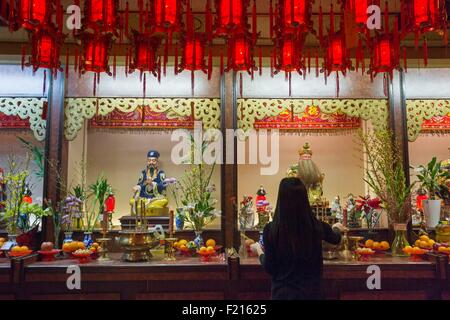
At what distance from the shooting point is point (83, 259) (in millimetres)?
2650

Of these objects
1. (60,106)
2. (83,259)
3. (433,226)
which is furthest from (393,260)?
(60,106)

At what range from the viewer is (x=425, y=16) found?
219 centimetres

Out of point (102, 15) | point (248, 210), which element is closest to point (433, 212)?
point (248, 210)

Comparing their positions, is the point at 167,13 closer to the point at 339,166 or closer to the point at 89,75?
the point at 89,75

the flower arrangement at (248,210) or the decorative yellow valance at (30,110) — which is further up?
the decorative yellow valance at (30,110)

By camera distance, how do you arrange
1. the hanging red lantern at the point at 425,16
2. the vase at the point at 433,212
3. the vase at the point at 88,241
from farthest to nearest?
the vase at the point at 433,212, the vase at the point at 88,241, the hanging red lantern at the point at 425,16

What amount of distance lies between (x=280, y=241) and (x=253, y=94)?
230 cm

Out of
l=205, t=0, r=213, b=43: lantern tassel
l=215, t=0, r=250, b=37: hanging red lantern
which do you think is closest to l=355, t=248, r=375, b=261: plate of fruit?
l=215, t=0, r=250, b=37: hanging red lantern

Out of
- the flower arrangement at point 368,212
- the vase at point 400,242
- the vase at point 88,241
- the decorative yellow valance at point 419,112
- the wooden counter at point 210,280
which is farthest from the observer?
the decorative yellow valance at point 419,112

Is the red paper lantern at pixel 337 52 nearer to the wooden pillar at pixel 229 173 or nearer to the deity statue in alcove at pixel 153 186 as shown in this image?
the wooden pillar at pixel 229 173

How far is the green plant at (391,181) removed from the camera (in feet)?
9.75

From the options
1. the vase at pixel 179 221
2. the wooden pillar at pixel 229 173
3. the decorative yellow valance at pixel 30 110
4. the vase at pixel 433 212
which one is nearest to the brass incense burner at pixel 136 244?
the vase at pixel 179 221

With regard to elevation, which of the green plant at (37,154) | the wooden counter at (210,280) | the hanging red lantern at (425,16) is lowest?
the wooden counter at (210,280)

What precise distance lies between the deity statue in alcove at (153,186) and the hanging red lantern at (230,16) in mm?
1871
